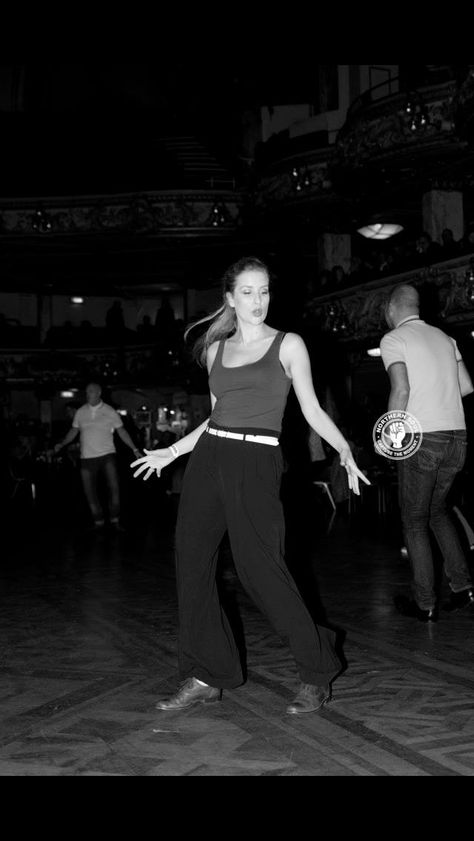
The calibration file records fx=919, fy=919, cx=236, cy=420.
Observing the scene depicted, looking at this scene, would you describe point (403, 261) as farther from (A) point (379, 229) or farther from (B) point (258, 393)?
(B) point (258, 393)

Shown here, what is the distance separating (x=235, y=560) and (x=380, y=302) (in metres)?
15.5

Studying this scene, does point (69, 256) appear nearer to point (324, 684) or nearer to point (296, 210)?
point (296, 210)

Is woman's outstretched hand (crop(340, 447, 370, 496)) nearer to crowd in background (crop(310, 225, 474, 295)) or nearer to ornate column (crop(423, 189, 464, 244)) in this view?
crowd in background (crop(310, 225, 474, 295))

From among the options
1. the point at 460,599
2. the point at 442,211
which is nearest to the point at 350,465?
the point at 460,599

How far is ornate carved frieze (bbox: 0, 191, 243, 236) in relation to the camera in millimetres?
22562

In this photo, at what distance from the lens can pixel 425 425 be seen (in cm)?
507

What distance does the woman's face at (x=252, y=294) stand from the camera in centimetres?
356

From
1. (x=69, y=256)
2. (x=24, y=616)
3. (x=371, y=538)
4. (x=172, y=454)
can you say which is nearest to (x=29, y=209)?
(x=69, y=256)

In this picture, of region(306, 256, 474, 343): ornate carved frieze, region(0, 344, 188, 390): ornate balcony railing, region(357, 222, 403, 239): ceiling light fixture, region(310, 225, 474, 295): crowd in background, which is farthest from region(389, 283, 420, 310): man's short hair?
region(0, 344, 188, 390): ornate balcony railing

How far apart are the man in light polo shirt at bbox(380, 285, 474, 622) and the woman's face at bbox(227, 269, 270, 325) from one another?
1679 mm

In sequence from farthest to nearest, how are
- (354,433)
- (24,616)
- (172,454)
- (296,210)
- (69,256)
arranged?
(69,256) < (296,210) < (354,433) < (24,616) < (172,454)

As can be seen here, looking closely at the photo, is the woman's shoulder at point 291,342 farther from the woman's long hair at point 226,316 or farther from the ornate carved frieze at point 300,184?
the ornate carved frieze at point 300,184

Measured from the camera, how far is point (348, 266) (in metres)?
22.8
